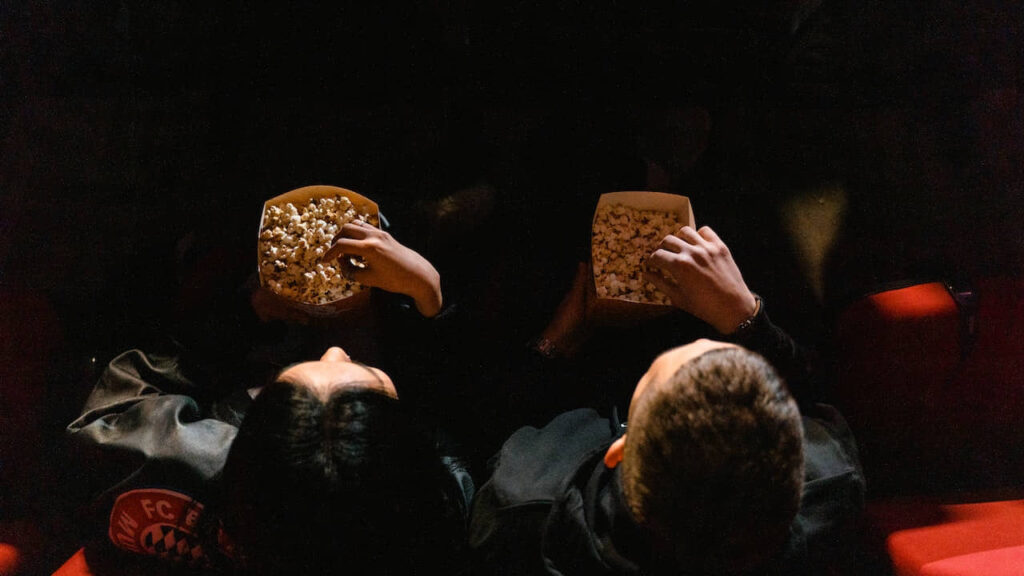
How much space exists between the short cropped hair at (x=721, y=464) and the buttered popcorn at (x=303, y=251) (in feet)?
2.43

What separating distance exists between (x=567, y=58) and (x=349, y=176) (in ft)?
2.69

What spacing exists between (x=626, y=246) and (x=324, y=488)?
80cm

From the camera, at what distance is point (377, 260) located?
1.18 metres

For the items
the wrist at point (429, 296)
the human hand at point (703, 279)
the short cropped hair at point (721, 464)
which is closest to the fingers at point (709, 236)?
the human hand at point (703, 279)

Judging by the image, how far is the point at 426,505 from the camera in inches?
39.9

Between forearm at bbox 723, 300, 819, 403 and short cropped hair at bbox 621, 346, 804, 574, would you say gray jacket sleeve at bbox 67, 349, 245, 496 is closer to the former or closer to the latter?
short cropped hair at bbox 621, 346, 804, 574

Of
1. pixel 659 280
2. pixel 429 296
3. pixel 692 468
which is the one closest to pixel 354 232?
pixel 429 296

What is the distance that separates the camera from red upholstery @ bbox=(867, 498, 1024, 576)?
104 cm

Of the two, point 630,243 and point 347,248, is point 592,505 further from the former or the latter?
point 347,248

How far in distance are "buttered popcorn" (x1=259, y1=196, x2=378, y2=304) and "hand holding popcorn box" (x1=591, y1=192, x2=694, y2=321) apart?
0.56 metres

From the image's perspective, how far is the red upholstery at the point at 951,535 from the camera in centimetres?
104

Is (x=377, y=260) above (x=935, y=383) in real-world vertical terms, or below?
above

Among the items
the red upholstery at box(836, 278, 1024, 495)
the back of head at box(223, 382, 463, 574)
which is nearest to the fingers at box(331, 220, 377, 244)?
the back of head at box(223, 382, 463, 574)

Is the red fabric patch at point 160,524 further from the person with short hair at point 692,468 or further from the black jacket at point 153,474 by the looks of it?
the person with short hair at point 692,468
